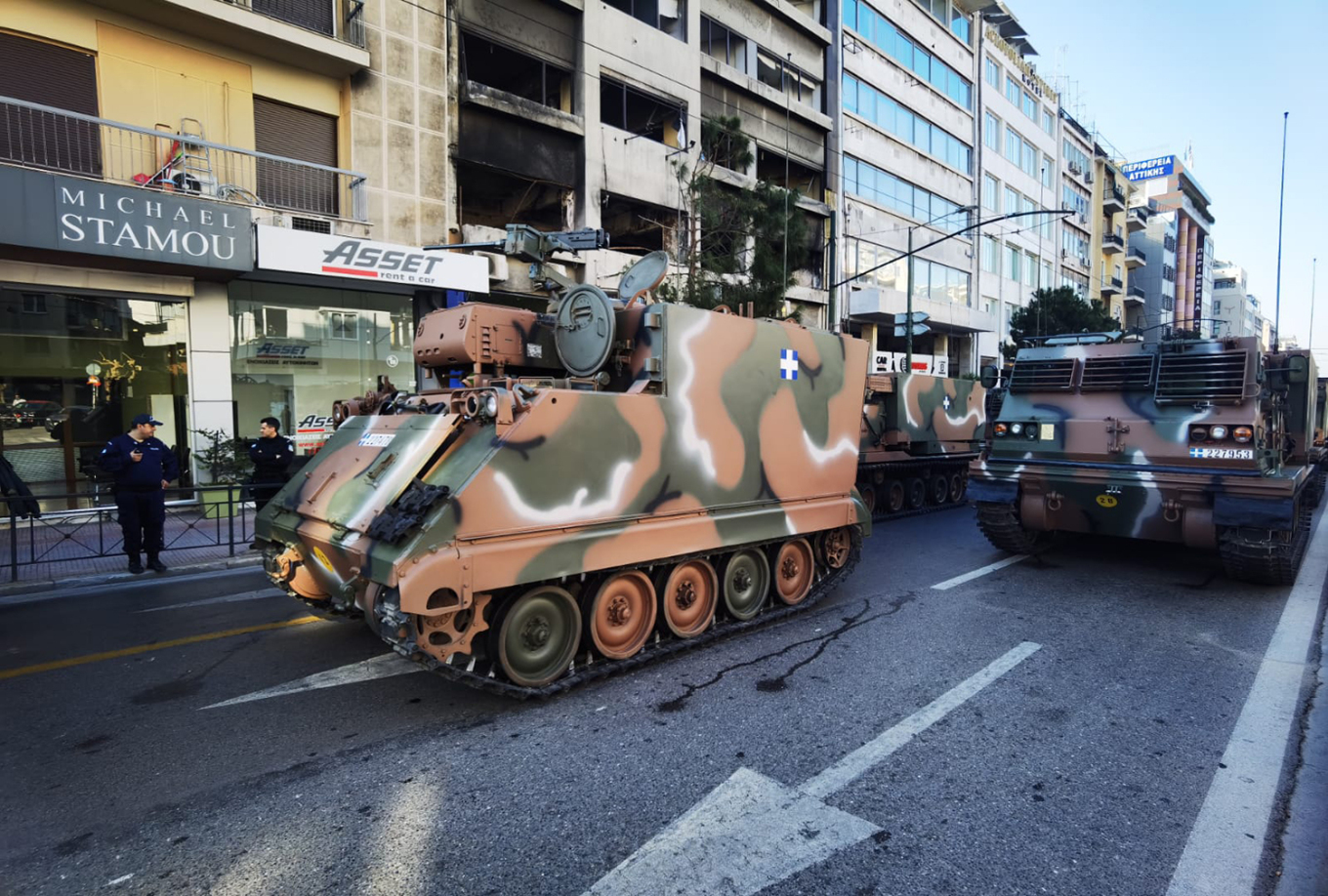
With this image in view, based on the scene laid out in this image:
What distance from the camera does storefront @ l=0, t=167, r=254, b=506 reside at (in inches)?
425

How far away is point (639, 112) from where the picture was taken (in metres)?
21.7

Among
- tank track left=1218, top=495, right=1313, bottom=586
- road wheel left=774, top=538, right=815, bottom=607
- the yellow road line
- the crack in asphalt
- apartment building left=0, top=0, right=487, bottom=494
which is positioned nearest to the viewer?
the crack in asphalt

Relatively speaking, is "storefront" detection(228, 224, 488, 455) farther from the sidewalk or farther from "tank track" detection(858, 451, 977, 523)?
"tank track" detection(858, 451, 977, 523)

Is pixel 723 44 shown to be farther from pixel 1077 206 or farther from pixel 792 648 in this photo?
pixel 1077 206

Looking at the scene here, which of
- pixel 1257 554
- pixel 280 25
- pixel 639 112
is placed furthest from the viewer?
pixel 639 112

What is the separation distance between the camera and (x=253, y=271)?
13.3 meters

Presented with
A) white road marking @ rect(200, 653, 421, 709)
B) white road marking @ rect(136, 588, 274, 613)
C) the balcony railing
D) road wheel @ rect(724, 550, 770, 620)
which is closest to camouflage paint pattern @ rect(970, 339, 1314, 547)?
road wheel @ rect(724, 550, 770, 620)

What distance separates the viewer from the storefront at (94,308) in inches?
425

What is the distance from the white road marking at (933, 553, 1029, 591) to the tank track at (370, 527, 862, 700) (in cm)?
156

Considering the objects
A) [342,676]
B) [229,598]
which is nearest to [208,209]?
[229,598]

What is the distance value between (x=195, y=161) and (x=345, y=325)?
3.90 metres

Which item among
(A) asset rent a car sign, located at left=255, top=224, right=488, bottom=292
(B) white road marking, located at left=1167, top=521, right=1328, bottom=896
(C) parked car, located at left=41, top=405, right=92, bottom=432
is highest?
(A) asset rent a car sign, located at left=255, top=224, right=488, bottom=292

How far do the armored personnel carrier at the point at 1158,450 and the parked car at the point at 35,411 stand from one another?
14.4 m

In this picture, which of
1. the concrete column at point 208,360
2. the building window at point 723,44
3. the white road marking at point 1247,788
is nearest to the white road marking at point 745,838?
the white road marking at point 1247,788
